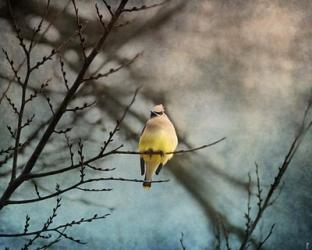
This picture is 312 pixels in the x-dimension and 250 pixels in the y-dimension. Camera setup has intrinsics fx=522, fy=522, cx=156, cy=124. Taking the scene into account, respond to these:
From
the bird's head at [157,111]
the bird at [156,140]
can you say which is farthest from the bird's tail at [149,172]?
the bird's head at [157,111]

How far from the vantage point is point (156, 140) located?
10.6 ft

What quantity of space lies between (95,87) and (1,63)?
2.26 feet

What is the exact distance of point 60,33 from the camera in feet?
11.4

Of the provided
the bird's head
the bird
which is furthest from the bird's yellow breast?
the bird's head

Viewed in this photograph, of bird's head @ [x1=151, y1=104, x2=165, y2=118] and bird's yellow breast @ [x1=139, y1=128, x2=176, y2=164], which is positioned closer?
bird's yellow breast @ [x1=139, y1=128, x2=176, y2=164]

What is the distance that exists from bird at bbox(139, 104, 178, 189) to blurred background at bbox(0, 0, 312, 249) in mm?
46

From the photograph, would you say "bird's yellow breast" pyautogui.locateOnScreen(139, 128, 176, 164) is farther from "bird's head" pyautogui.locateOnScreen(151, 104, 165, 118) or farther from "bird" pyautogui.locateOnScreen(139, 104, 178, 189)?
"bird's head" pyautogui.locateOnScreen(151, 104, 165, 118)

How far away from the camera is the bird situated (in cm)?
324

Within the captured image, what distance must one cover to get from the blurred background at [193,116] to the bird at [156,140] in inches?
1.8

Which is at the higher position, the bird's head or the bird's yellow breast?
the bird's head

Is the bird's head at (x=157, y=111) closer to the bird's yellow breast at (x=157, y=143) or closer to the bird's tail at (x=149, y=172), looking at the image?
the bird's yellow breast at (x=157, y=143)

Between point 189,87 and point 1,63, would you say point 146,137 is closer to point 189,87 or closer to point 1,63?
point 189,87

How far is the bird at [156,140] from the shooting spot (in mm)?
3242

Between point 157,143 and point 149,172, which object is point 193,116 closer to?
point 157,143
